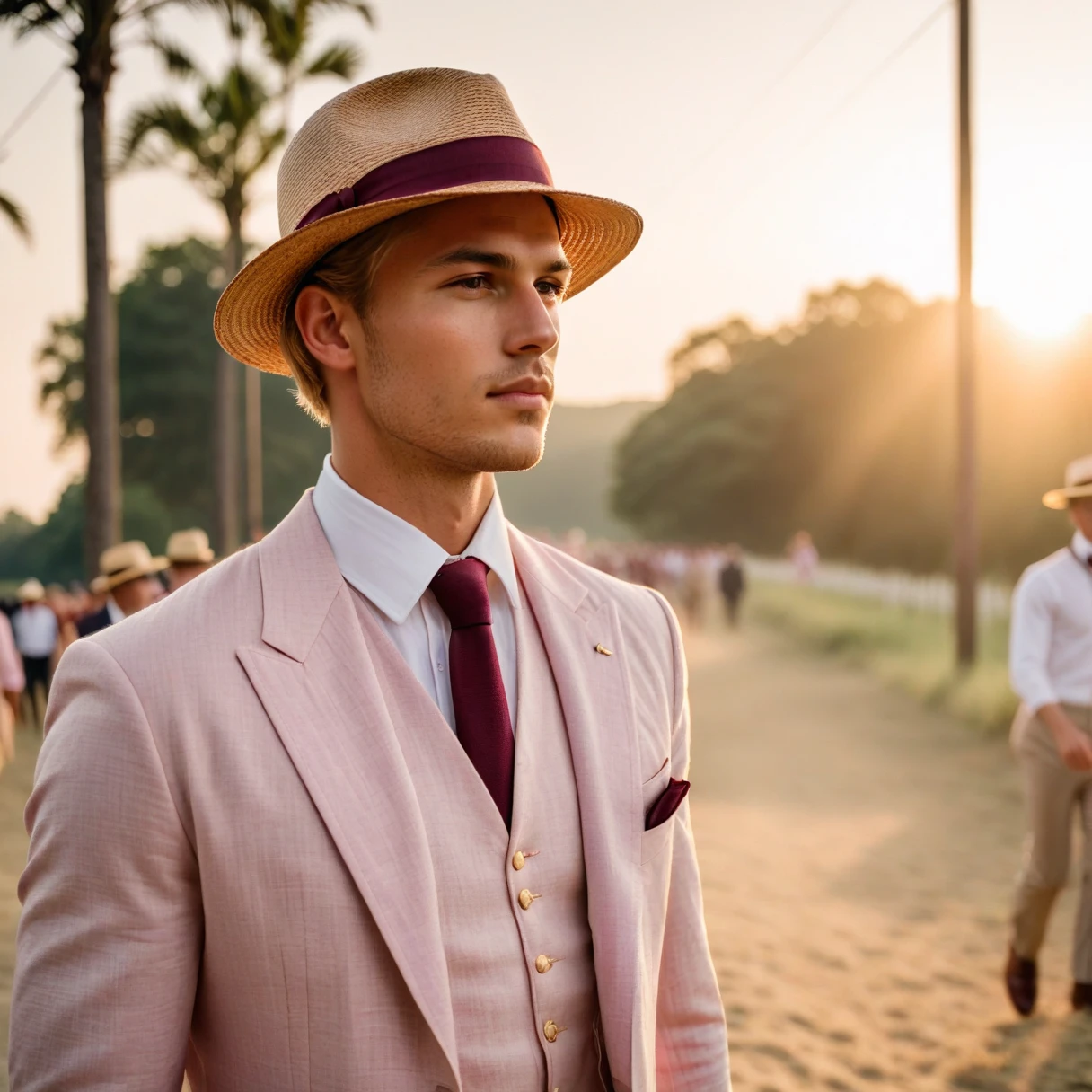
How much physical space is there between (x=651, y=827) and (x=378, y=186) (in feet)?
3.47

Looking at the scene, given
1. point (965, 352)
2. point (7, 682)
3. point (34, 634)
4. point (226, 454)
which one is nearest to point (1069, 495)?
point (7, 682)

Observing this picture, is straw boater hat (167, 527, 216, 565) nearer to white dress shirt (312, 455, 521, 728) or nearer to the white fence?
white dress shirt (312, 455, 521, 728)

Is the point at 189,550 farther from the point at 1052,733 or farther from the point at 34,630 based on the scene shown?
the point at 34,630

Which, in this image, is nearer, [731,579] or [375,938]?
[375,938]

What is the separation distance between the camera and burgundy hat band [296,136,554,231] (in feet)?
5.42

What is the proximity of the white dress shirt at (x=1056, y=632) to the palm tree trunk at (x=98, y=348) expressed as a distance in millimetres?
7989

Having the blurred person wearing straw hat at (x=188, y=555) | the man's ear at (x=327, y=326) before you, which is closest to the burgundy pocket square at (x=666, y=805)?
the man's ear at (x=327, y=326)

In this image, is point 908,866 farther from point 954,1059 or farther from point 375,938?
point 375,938

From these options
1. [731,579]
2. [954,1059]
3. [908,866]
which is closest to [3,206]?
[908,866]

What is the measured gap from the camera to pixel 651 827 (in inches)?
69.0

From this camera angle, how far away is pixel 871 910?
679cm

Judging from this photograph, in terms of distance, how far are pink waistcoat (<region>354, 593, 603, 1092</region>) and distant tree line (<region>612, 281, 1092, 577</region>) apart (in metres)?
31.0

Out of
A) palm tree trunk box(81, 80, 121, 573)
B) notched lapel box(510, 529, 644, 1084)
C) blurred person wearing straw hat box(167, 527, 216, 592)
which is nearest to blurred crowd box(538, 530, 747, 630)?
palm tree trunk box(81, 80, 121, 573)

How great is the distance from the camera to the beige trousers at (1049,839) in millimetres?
5043
